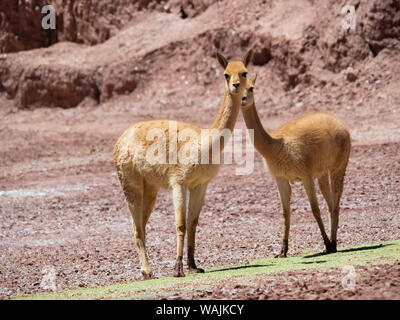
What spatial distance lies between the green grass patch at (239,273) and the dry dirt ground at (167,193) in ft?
2.24

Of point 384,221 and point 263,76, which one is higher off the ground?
point 263,76

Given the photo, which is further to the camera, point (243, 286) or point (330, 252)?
point (330, 252)

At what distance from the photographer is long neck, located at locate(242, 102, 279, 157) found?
9.86 meters

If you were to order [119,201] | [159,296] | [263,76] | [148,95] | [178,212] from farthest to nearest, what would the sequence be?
[148,95] → [263,76] → [119,201] → [178,212] → [159,296]

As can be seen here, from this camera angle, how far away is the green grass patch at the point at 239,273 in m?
7.23

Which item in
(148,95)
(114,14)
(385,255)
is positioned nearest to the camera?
(385,255)

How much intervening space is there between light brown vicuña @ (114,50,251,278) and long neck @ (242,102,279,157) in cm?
91

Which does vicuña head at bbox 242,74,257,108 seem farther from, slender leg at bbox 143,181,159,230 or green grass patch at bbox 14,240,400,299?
green grass patch at bbox 14,240,400,299

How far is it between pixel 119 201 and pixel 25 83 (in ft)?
68.9

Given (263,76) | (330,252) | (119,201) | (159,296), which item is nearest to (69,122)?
(263,76)

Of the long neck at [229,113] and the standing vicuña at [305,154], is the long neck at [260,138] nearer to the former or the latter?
the standing vicuña at [305,154]

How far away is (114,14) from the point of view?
128 feet

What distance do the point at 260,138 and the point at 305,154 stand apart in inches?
26.6

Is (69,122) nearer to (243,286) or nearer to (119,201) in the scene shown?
(119,201)
